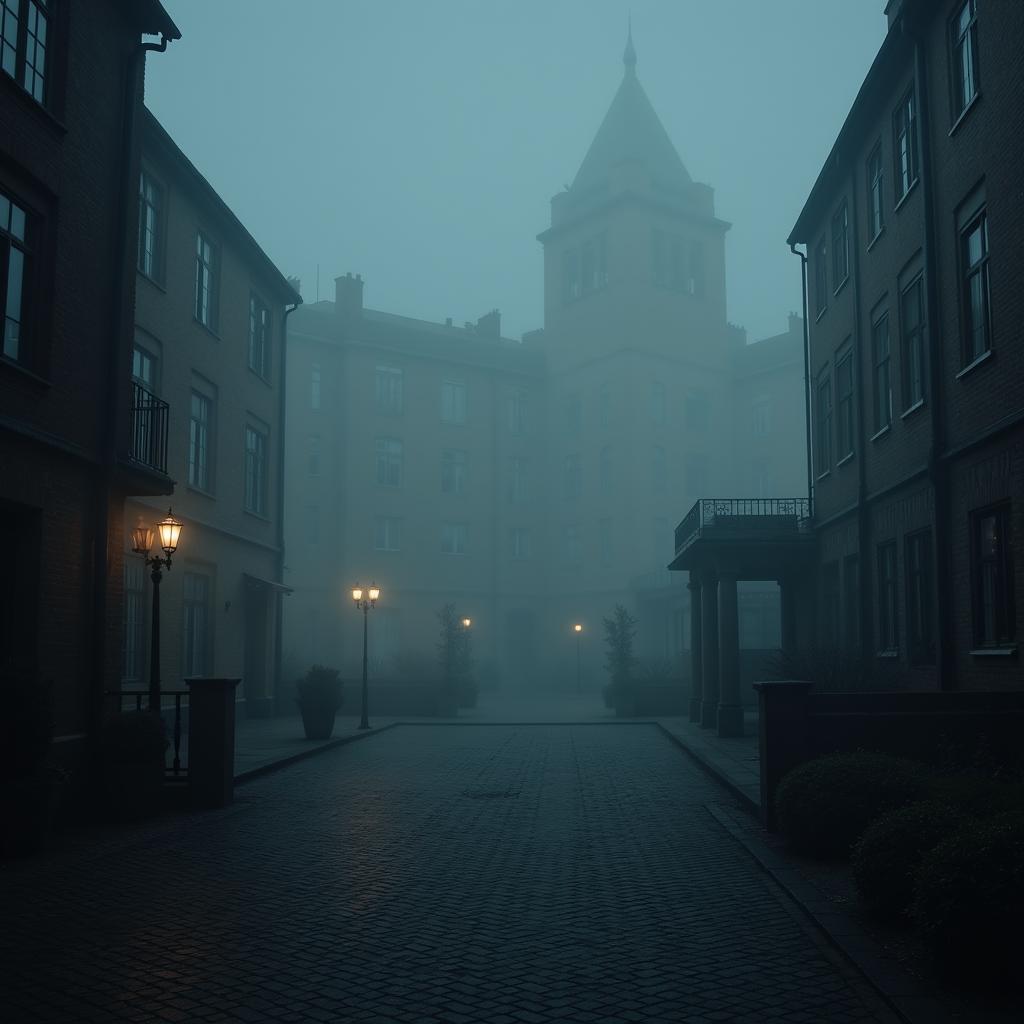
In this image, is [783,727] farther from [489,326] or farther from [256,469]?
[489,326]

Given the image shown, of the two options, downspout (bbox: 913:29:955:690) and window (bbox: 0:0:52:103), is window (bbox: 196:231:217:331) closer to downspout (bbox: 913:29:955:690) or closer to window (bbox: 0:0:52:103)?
window (bbox: 0:0:52:103)

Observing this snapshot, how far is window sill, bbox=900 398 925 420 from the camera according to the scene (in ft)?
57.8

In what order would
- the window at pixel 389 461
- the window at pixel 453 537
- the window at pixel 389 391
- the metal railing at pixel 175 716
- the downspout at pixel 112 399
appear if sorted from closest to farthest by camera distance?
the downspout at pixel 112 399 < the metal railing at pixel 175 716 < the window at pixel 389 461 < the window at pixel 389 391 < the window at pixel 453 537

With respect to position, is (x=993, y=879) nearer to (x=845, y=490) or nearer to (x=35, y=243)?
(x=35, y=243)

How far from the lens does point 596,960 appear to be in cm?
685

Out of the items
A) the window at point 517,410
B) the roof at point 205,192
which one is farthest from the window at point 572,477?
the roof at point 205,192

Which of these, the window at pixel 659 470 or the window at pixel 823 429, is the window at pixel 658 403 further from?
the window at pixel 823 429

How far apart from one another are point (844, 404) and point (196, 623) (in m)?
14.0

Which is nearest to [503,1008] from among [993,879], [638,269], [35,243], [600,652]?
[993,879]

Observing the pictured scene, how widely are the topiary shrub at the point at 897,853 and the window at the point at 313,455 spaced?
48.6 metres

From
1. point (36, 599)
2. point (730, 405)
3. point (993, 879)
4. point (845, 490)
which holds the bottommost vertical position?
point (993, 879)

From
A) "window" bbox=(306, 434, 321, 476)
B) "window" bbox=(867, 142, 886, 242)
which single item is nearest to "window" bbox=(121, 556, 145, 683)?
"window" bbox=(867, 142, 886, 242)

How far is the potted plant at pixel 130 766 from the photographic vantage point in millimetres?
13211

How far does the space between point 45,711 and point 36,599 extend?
7.00 ft
